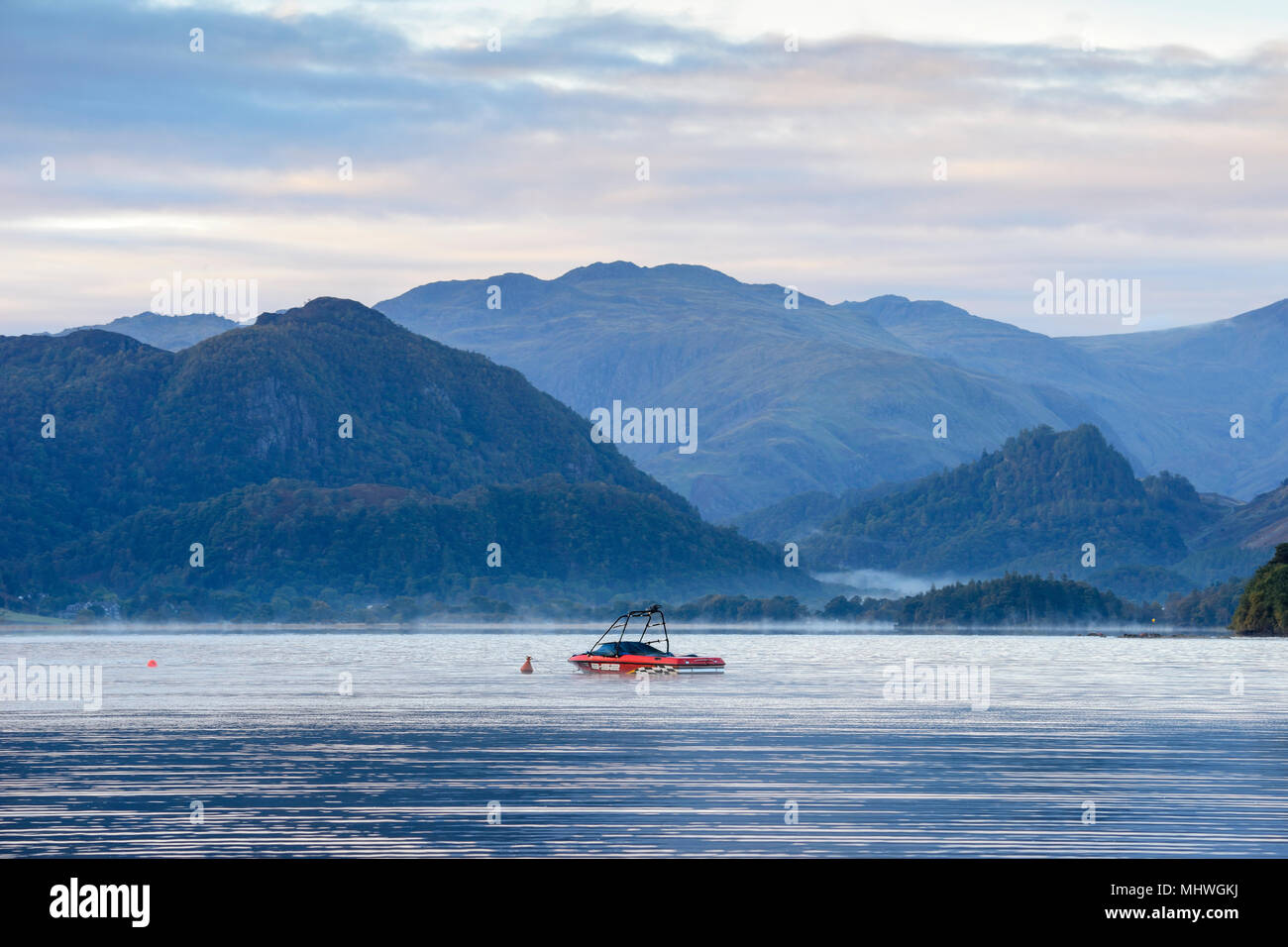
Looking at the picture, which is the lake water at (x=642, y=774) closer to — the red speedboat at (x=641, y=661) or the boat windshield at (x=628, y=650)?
the red speedboat at (x=641, y=661)

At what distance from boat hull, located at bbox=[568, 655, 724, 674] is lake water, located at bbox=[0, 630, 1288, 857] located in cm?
2767

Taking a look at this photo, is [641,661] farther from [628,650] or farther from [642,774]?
[642,774]

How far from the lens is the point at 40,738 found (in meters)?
77.6

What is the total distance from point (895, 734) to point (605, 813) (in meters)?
35.3

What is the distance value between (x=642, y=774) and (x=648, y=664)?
300ft

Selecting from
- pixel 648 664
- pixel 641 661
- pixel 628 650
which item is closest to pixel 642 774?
pixel 648 664

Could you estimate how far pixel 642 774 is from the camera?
204 ft

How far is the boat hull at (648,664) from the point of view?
150 metres

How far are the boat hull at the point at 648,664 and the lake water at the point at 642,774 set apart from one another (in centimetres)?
2767

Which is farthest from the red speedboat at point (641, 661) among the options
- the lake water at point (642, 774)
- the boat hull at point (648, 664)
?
the lake water at point (642, 774)

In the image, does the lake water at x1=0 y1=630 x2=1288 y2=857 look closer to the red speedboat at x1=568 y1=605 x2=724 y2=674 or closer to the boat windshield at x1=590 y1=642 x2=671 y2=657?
the red speedboat at x1=568 y1=605 x2=724 y2=674

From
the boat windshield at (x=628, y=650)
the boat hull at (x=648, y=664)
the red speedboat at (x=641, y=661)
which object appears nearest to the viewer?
the boat hull at (x=648, y=664)
